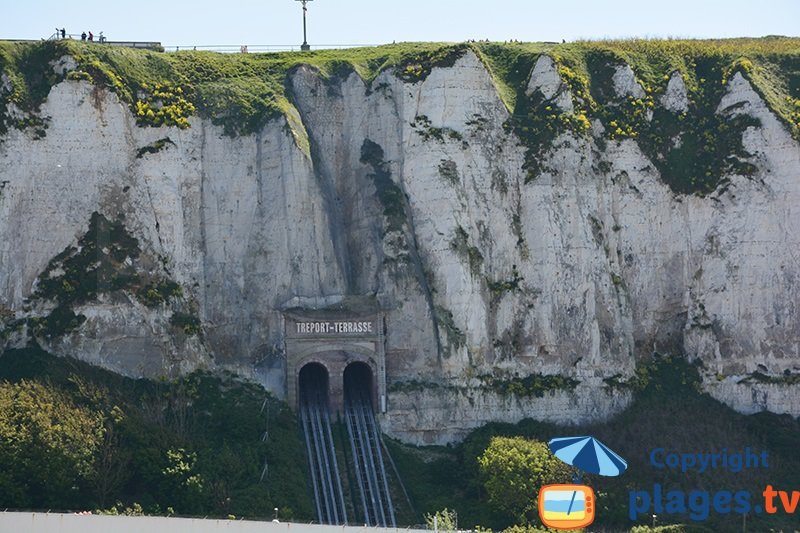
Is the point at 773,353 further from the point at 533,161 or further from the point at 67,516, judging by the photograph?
the point at 67,516

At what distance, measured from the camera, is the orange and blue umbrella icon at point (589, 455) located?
8169cm

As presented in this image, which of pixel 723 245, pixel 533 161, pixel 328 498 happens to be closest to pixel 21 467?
pixel 328 498

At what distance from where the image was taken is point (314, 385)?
309 feet

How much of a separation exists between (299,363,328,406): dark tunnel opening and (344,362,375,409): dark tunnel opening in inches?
51.5

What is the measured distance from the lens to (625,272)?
96.3 meters

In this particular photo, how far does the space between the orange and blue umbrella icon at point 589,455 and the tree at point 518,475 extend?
0.81 metres

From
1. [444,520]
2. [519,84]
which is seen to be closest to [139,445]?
[444,520]

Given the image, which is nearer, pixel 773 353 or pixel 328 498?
pixel 328 498

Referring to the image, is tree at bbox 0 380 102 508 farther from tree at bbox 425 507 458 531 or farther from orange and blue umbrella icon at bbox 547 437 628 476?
orange and blue umbrella icon at bbox 547 437 628 476

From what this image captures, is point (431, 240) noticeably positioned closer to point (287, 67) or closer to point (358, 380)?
point (358, 380)

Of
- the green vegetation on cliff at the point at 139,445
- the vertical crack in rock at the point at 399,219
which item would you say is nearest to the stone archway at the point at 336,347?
the vertical crack in rock at the point at 399,219

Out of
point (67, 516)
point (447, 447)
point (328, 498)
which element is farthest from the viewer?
point (447, 447)

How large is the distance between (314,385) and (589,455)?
18606 mm

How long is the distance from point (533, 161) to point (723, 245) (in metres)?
12.6
